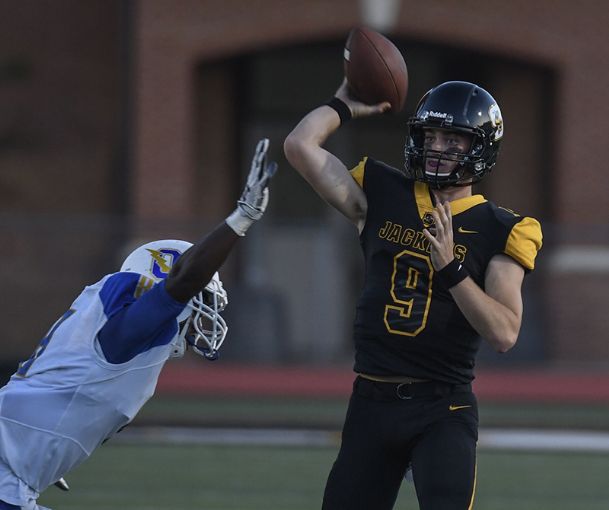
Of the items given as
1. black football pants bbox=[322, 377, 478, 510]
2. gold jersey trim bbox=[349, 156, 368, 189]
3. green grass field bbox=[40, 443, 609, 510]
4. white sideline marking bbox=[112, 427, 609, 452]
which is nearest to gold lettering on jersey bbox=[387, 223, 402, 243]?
gold jersey trim bbox=[349, 156, 368, 189]

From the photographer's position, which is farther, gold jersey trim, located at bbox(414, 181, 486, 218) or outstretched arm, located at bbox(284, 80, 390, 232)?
outstretched arm, located at bbox(284, 80, 390, 232)

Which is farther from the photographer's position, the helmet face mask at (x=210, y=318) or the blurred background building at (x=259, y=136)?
the blurred background building at (x=259, y=136)

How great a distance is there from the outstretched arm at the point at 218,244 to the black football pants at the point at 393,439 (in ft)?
3.10

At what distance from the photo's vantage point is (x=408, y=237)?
4719mm

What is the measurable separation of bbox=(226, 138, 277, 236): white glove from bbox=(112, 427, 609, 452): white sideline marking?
5.85 metres

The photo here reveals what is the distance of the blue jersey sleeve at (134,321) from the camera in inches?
155

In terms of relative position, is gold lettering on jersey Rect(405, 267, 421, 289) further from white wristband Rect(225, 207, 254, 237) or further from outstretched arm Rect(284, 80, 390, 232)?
white wristband Rect(225, 207, 254, 237)

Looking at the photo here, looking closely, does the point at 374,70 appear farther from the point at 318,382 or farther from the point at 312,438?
the point at 318,382

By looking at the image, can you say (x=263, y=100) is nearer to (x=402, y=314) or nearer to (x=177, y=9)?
(x=177, y=9)

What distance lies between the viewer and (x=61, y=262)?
14719 millimetres

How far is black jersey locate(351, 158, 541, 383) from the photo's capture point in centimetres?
464

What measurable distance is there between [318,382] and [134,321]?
33.5 ft

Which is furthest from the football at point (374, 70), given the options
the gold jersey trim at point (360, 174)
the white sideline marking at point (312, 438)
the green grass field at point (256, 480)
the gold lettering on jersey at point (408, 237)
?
the white sideline marking at point (312, 438)

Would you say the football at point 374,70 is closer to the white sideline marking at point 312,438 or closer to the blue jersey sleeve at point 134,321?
the blue jersey sleeve at point 134,321
